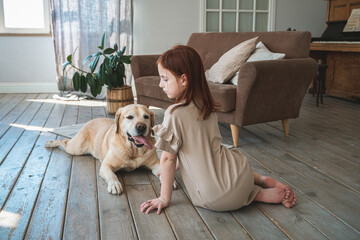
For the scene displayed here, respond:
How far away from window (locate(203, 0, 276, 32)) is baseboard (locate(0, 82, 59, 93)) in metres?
2.41

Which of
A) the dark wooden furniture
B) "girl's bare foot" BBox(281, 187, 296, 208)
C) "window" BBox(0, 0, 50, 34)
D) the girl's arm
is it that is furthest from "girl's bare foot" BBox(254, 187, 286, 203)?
"window" BBox(0, 0, 50, 34)

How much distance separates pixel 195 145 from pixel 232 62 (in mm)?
1709

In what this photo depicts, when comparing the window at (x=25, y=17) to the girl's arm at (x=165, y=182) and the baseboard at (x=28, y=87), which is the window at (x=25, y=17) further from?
the girl's arm at (x=165, y=182)

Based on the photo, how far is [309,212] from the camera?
1749 mm

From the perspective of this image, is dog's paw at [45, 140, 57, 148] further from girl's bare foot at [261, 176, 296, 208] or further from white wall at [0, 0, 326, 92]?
white wall at [0, 0, 326, 92]

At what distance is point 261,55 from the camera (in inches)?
124

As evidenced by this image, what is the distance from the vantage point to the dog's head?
2096 mm

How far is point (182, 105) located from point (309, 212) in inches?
30.7

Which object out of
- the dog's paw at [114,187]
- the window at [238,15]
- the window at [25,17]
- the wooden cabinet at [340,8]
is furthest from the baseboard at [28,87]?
the wooden cabinet at [340,8]

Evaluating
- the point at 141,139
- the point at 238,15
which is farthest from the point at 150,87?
the point at 238,15

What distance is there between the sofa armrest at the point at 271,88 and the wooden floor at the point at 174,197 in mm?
248

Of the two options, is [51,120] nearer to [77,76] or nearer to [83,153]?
[77,76]

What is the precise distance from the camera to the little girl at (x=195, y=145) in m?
1.61

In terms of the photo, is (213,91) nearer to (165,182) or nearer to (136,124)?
(136,124)
